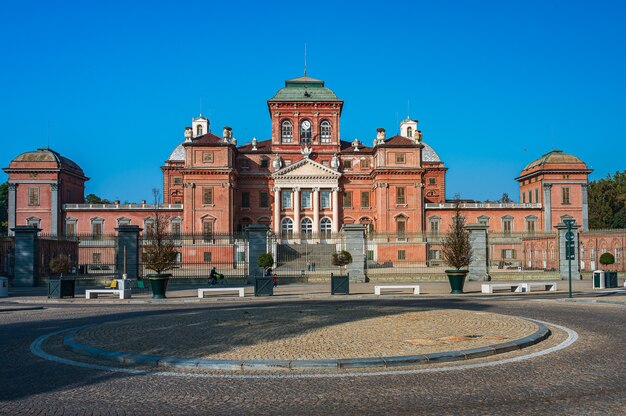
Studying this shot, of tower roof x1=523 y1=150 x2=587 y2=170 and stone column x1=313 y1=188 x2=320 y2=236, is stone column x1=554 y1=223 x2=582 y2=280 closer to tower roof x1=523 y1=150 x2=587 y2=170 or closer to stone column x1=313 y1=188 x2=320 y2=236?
stone column x1=313 y1=188 x2=320 y2=236

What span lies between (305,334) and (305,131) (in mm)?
63286

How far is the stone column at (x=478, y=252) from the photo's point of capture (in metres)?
31.8

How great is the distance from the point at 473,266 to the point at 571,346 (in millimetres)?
22840

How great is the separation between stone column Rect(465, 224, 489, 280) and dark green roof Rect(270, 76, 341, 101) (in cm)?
4464

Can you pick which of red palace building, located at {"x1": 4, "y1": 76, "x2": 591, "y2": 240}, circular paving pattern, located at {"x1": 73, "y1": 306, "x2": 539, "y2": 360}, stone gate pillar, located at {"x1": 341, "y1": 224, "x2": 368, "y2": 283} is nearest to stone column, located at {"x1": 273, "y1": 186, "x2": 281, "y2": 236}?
red palace building, located at {"x1": 4, "y1": 76, "x2": 591, "y2": 240}

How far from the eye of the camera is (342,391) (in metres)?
7.54

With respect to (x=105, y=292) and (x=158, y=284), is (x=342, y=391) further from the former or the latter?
(x=105, y=292)

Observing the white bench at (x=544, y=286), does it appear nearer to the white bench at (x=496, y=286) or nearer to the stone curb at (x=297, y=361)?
the white bench at (x=496, y=286)

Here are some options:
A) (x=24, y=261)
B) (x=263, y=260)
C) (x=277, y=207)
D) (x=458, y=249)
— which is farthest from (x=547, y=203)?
(x=24, y=261)

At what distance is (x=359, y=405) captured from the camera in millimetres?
6859

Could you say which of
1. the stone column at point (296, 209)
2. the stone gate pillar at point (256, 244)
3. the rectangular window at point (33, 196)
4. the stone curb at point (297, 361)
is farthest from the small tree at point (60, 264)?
the rectangular window at point (33, 196)

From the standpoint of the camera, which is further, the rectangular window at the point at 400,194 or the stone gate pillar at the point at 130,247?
the rectangular window at the point at 400,194

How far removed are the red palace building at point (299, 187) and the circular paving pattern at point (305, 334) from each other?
53.2 m

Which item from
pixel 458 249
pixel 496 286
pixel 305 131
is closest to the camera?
pixel 496 286
